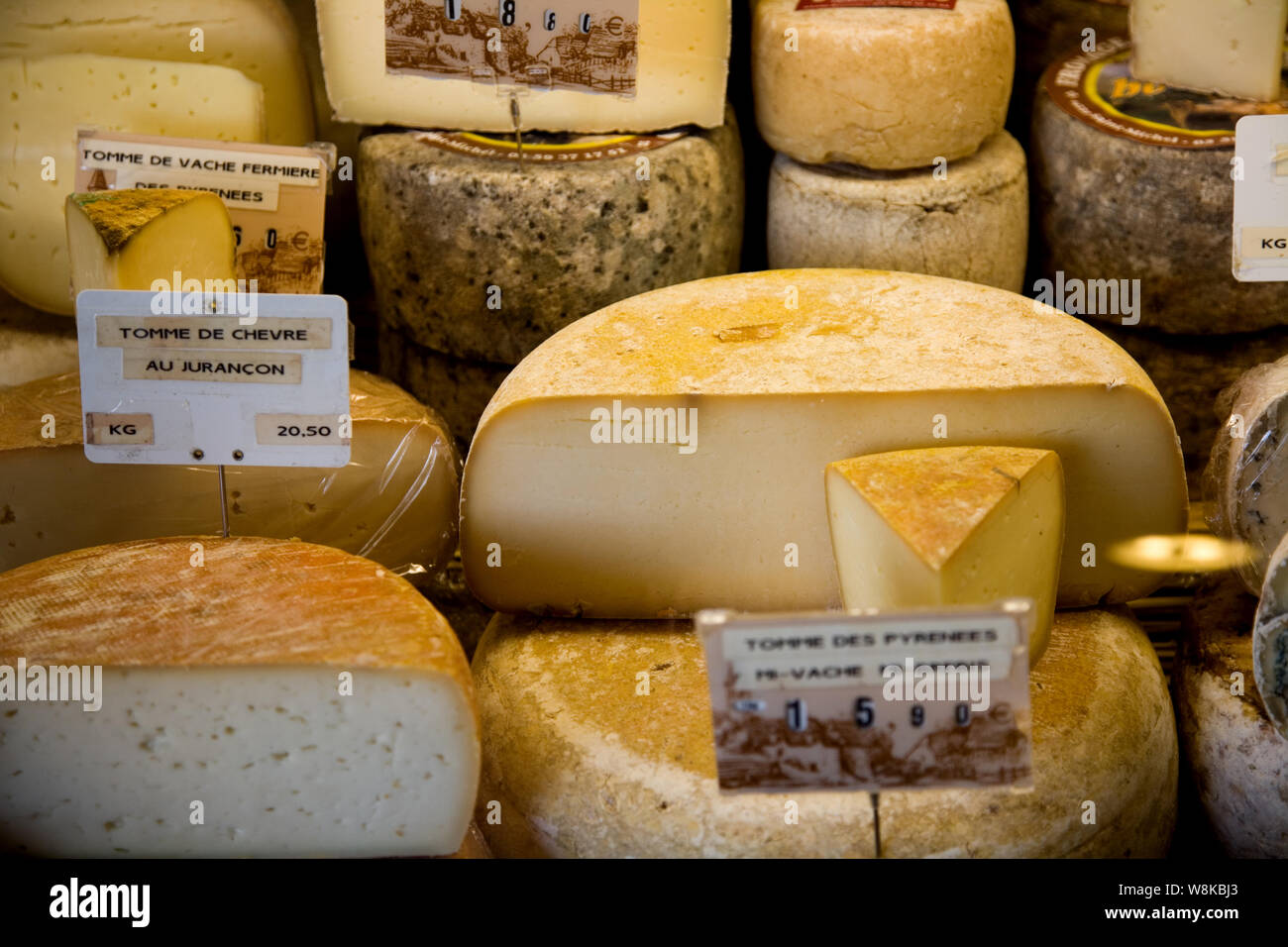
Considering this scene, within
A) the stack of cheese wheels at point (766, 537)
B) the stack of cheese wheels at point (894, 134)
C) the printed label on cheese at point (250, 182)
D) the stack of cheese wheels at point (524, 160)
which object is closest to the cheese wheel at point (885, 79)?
the stack of cheese wheels at point (894, 134)

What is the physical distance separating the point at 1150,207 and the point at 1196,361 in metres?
0.26

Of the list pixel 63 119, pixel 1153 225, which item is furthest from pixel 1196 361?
pixel 63 119

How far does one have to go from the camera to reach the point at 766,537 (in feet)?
4.39

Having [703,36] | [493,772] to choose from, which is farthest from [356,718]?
[703,36]

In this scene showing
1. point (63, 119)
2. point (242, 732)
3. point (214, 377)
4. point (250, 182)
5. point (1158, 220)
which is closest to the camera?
point (242, 732)

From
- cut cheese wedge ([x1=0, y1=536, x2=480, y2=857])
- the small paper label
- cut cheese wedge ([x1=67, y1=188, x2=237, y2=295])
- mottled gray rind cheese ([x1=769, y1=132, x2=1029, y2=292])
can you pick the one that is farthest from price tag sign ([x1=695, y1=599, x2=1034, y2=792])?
mottled gray rind cheese ([x1=769, y1=132, x2=1029, y2=292])

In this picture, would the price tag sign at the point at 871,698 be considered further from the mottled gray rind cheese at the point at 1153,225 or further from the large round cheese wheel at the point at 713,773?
the mottled gray rind cheese at the point at 1153,225

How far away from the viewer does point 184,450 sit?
4.06 feet

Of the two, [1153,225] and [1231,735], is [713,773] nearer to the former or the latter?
[1231,735]

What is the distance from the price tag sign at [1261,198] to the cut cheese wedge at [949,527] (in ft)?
1.03

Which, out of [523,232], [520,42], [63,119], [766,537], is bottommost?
[766,537]
